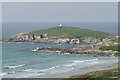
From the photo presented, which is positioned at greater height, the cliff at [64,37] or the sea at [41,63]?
the cliff at [64,37]

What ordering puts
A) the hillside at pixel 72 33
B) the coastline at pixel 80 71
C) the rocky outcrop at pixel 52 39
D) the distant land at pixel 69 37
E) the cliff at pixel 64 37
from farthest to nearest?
the hillside at pixel 72 33, the cliff at pixel 64 37, the rocky outcrop at pixel 52 39, the distant land at pixel 69 37, the coastline at pixel 80 71

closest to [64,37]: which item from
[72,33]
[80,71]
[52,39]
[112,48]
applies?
[52,39]

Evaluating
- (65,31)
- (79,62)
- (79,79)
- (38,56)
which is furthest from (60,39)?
(79,79)

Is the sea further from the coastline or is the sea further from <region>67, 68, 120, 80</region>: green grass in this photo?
<region>67, 68, 120, 80</region>: green grass

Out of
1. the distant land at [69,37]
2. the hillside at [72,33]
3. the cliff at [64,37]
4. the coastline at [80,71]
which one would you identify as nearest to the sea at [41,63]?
the coastline at [80,71]

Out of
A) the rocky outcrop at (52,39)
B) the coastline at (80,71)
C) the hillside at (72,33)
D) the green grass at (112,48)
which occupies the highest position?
the hillside at (72,33)

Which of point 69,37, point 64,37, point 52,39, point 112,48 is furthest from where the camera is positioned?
point 64,37

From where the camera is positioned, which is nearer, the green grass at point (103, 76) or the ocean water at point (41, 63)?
the green grass at point (103, 76)

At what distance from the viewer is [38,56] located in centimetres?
12506

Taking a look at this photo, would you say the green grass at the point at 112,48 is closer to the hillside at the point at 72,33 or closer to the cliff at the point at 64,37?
the cliff at the point at 64,37

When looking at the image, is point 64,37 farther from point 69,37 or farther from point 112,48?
point 112,48

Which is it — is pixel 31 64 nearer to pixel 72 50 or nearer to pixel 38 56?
pixel 38 56

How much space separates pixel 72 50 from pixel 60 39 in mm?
38902

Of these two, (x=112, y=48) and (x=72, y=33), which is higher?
(x=72, y=33)
